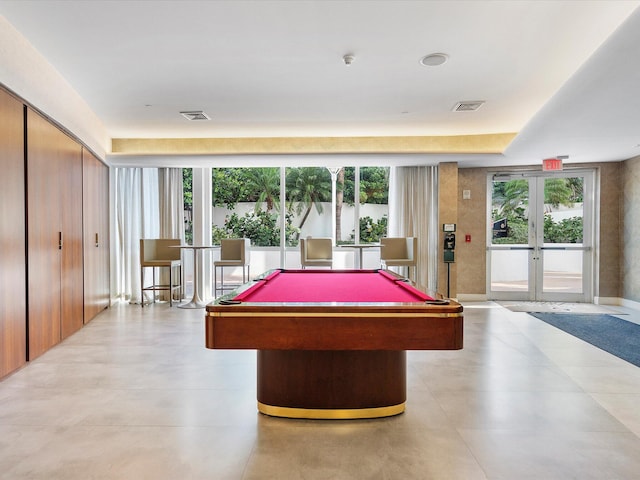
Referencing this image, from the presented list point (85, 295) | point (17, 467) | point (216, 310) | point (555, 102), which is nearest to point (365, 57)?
point (555, 102)

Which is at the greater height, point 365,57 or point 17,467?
point 365,57

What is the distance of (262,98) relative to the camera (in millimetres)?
5277

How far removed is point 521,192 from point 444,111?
10.1 ft

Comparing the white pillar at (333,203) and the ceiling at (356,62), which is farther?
the white pillar at (333,203)

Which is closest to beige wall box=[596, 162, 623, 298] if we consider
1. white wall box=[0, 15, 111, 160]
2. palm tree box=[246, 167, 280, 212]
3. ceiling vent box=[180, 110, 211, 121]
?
palm tree box=[246, 167, 280, 212]

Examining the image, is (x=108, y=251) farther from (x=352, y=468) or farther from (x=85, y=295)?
(x=352, y=468)

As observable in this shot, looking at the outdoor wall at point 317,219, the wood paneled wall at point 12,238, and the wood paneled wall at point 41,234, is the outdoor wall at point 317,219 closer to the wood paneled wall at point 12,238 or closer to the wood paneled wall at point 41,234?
the wood paneled wall at point 41,234

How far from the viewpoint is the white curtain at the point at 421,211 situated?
7777mm

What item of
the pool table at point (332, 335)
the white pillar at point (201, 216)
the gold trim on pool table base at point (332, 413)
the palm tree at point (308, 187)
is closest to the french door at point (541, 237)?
the palm tree at point (308, 187)

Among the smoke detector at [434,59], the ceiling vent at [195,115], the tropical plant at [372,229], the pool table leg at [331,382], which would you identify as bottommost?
the pool table leg at [331,382]

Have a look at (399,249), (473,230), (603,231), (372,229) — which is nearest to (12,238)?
(399,249)

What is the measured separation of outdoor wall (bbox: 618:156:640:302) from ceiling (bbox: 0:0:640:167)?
1068 millimetres

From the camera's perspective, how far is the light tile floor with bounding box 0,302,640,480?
2088 mm

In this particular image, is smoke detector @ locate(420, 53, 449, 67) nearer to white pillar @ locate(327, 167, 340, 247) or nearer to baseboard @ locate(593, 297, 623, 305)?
white pillar @ locate(327, 167, 340, 247)
